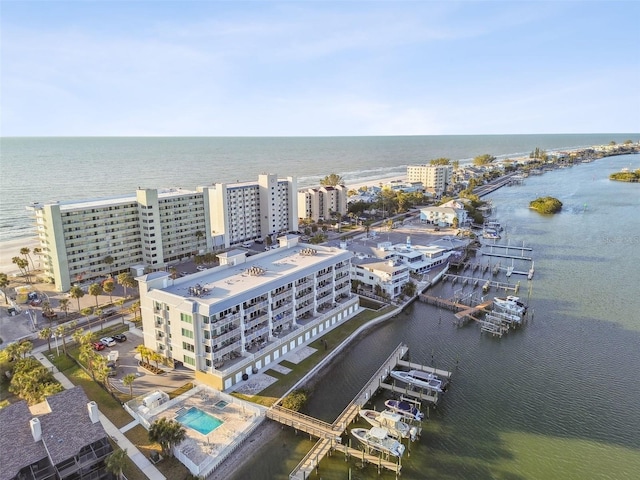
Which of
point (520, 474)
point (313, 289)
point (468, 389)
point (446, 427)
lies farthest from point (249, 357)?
point (520, 474)

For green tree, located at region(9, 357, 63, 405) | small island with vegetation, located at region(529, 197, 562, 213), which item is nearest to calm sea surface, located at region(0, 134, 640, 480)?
green tree, located at region(9, 357, 63, 405)

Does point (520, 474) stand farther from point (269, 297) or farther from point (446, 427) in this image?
point (269, 297)

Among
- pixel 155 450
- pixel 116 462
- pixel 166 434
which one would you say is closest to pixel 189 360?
pixel 155 450

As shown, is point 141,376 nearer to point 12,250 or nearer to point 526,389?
point 526,389

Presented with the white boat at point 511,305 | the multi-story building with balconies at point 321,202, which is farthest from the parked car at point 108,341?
the multi-story building with balconies at point 321,202

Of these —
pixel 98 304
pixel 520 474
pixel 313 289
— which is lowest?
pixel 520 474

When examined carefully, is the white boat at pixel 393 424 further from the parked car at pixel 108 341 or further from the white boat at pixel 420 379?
the parked car at pixel 108 341
